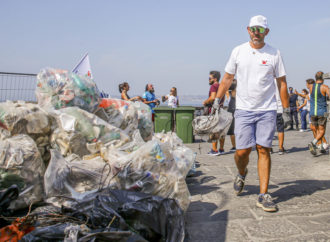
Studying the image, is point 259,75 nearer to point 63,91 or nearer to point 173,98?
point 63,91

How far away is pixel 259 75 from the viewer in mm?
3834

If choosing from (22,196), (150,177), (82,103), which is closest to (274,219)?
(150,177)

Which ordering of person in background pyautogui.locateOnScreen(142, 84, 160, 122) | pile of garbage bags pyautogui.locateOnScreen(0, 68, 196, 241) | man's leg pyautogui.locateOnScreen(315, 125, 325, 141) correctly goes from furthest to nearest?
person in background pyautogui.locateOnScreen(142, 84, 160, 122), man's leg pyautogui.locateOnScreen(315, 125, 325, 141), pile of garbage bags pyautogui.locateOnScreen(0, 68, 196, 241)

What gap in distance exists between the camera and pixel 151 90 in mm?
10852

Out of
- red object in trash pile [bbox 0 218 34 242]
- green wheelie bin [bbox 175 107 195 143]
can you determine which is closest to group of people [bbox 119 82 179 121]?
green wheelie bin [bbox 175 107 195 143]

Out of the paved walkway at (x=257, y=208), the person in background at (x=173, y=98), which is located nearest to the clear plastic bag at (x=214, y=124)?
the paved walkway at (x=257, y=208)

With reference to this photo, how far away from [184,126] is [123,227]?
848 centimetres

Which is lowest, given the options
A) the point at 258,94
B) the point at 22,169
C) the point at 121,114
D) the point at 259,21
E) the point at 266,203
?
the point at 266,203

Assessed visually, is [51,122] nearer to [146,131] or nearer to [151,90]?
[146,131]

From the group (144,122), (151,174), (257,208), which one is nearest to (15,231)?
(151,174)

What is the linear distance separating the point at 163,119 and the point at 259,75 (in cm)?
718

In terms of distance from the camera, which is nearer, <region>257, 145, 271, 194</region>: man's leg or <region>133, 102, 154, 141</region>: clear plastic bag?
<region>257, 145, 271, 194</region>: man's leg

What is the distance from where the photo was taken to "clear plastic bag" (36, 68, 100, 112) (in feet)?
14.5

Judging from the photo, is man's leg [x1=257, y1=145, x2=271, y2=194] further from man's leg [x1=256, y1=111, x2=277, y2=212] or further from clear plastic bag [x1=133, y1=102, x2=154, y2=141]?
clear plastic bag [x1=133, y1=102, x2=154, y2=141]
